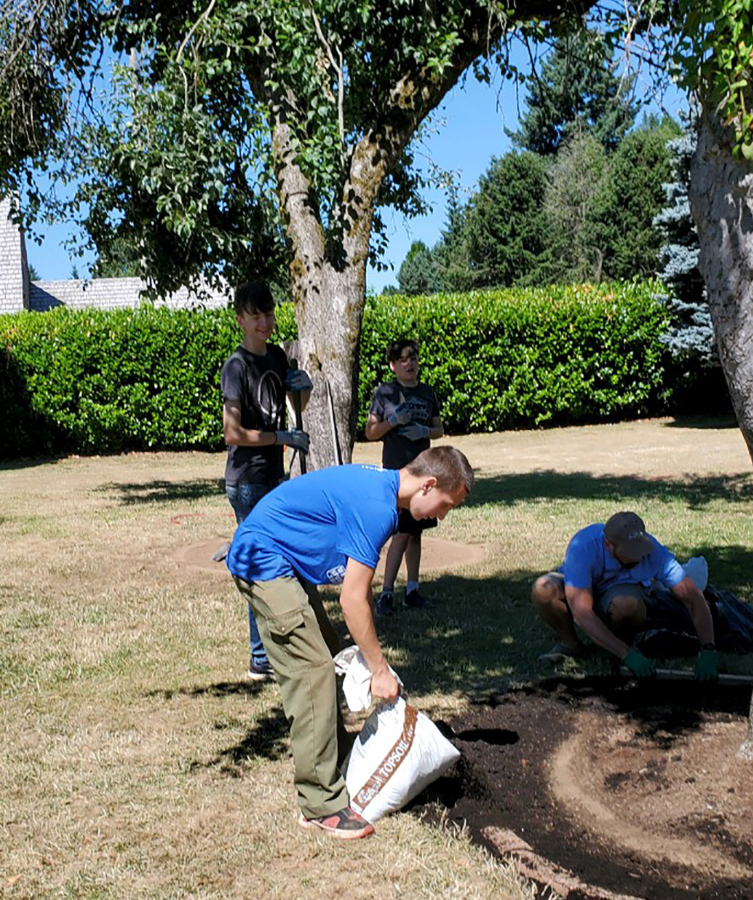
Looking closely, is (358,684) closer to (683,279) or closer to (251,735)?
(251,735)

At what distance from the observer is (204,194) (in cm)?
909

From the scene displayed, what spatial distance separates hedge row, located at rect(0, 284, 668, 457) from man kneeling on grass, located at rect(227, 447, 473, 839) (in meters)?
14.9

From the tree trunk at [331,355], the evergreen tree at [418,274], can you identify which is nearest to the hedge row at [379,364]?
the tree trunk at [331,355]

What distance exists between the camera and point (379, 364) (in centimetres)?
1934

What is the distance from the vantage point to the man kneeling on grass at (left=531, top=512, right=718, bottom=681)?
5.21 metres

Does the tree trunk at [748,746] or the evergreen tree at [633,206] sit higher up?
the evergreen tree at [633,206]

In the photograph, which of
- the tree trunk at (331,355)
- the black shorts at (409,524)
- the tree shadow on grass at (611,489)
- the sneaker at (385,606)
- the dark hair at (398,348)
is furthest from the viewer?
the tree shadow on grass at (611,489)

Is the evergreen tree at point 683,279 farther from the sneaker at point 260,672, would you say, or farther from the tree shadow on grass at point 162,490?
the sneaker at point 260,672

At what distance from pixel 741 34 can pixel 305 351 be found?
572 centimetres

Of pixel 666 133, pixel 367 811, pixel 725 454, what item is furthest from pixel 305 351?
pixel 666 133

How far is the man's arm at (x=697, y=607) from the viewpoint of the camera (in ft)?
17.2

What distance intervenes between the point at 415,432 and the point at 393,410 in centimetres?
24

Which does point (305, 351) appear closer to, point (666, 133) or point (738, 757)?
point (738, 757)

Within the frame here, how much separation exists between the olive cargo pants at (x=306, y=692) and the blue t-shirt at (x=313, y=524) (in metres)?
0.08
